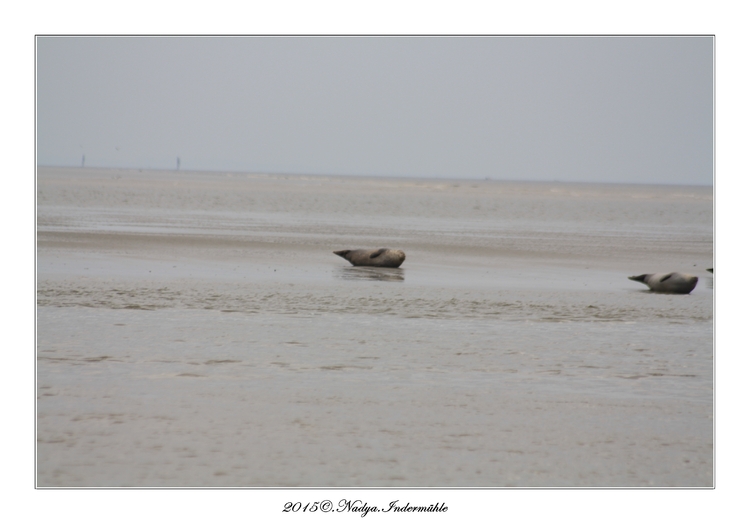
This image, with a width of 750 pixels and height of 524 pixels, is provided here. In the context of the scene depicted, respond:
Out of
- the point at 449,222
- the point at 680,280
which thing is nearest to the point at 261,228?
the point at 449,222

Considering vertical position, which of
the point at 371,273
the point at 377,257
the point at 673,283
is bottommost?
the point at 673,283

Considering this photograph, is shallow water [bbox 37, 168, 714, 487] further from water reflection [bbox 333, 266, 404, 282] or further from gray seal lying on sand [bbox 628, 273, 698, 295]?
gray seal lying on sand [bbox 628, 273, 698, 295]

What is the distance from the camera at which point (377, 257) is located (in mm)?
19547

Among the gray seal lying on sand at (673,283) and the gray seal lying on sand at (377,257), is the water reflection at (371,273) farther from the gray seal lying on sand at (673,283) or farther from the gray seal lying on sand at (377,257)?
the gray seal lying on sand at (673,283)

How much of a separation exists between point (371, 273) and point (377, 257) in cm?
124

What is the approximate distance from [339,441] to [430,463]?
86cm

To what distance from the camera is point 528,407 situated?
819 centimetres

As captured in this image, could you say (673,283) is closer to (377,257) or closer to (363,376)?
(377,257)

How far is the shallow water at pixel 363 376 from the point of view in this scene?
6.78m

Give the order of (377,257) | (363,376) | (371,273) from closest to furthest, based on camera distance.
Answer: (363,376) < (371,273) < (377,257)

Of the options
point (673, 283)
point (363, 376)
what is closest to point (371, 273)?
point (673, 283)

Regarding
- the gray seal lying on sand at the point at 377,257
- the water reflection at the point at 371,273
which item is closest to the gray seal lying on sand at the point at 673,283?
the water reflection at the point at 371,273

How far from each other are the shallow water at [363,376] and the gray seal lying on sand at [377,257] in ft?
1.07

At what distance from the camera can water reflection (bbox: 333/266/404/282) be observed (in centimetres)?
1747
